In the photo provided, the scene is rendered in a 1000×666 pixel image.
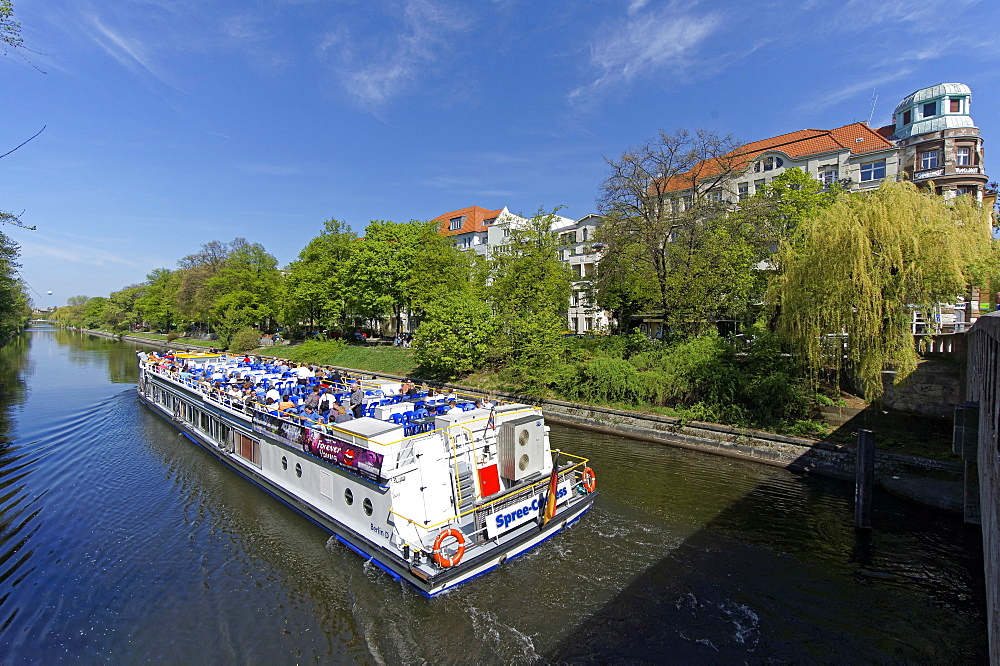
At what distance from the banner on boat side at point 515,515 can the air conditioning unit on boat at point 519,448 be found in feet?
1.90

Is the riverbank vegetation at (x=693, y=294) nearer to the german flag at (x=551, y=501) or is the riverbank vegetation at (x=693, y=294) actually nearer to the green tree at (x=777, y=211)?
the green tree at (x=777, y=211)

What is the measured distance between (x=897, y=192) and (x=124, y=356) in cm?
7553

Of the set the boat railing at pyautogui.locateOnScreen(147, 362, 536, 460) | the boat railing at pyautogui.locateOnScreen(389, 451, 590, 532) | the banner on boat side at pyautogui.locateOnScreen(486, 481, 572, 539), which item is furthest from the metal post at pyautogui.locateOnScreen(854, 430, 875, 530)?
the boat railing at pyautogui.locateOnScreen(147, 362, 536, 460)

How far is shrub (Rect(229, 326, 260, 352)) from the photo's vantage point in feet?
179

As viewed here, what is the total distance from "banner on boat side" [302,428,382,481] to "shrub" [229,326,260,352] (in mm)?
49744

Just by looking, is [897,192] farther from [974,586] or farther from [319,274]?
[319,274]

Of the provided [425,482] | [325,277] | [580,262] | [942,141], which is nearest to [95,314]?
[325,277]

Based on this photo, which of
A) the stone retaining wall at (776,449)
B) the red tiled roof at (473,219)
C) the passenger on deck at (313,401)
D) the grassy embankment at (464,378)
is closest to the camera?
the stone retaining wall at (776,449)

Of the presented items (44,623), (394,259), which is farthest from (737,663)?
(394,259)

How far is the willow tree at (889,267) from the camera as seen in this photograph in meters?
14.6

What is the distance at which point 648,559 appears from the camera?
1035cm

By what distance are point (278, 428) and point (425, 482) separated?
6312mm

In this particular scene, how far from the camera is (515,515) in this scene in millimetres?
10008

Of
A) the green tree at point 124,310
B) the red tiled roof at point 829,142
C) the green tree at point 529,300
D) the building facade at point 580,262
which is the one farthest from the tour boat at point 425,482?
the green tree at point 124,310
